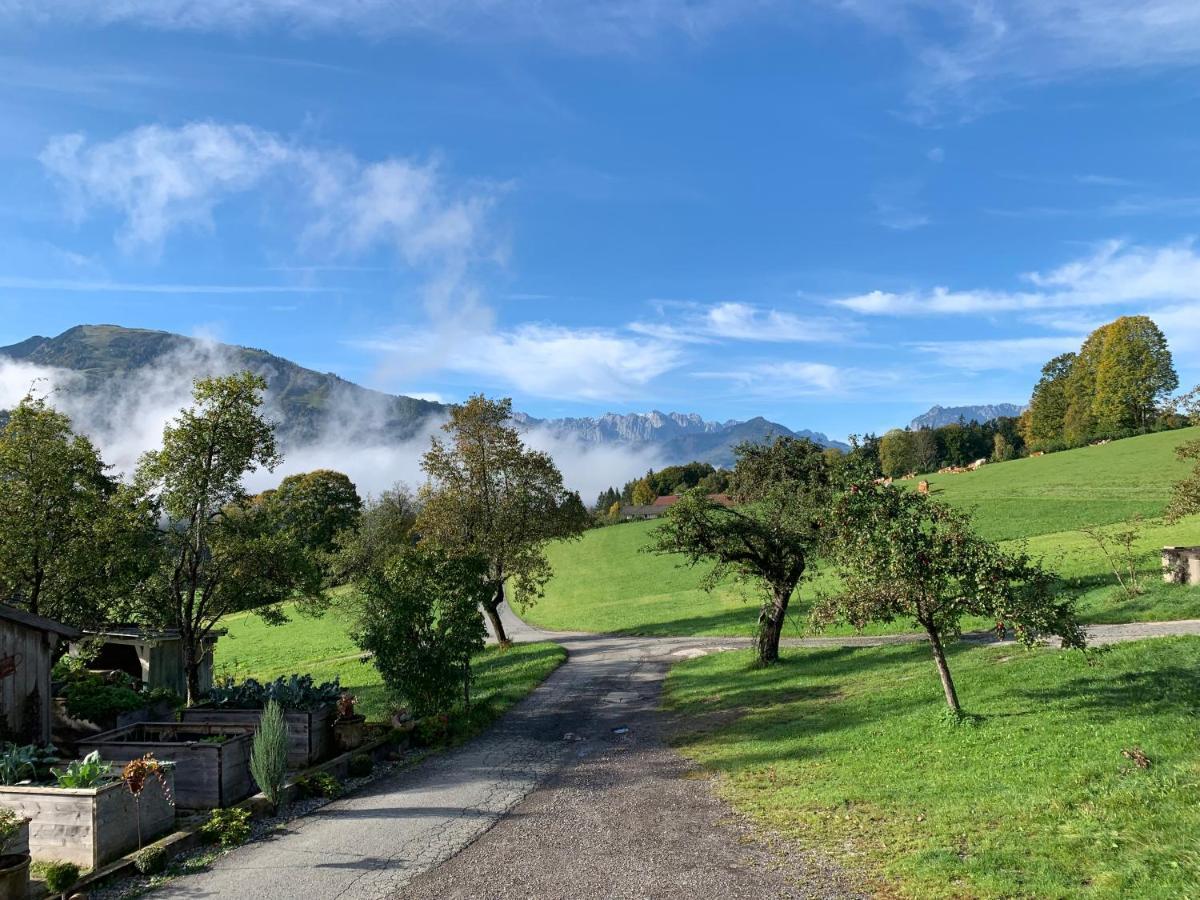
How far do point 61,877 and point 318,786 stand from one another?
474 centimetres

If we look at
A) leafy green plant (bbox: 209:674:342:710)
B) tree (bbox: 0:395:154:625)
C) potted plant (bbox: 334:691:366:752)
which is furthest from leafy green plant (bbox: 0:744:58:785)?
tree (bbox: 0:395:154:625)

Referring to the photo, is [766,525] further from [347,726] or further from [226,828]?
[226,828]

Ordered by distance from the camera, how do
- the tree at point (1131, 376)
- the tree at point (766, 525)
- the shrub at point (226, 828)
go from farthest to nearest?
1. the tree at point (1131, 376)
2. the tree at point (766, 525)
3. the shrub at point (226, 828)

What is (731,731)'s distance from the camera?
17.1 meters

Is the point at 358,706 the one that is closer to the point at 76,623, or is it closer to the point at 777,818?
the point at 76,623

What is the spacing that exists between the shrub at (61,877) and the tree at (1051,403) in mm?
111922

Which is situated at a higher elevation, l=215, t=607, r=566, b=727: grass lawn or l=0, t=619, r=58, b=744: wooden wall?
l=0, t=619, r=58, b=744: wooden wall

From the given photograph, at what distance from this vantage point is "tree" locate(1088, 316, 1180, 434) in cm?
8375

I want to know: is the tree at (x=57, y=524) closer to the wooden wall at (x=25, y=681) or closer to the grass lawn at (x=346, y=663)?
the wooden wall at (x=25, y=681)

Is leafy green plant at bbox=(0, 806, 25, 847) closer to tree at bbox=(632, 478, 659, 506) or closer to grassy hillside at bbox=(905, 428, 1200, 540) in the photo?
grassy hillside at bbox=(905, 428, 1200, 540)

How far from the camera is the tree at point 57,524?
16453mm

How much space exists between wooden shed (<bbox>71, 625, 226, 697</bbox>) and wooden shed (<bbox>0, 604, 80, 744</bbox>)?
8.15m

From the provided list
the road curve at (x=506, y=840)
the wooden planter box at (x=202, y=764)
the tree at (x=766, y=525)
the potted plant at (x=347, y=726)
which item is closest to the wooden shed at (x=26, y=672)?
the wooden planter box at (x=202, y=764)

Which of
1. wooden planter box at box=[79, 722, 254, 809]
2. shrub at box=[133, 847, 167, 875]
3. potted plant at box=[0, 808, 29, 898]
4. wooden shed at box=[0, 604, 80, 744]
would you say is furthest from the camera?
wooden shed at box=[0, 604, 80, 744]
